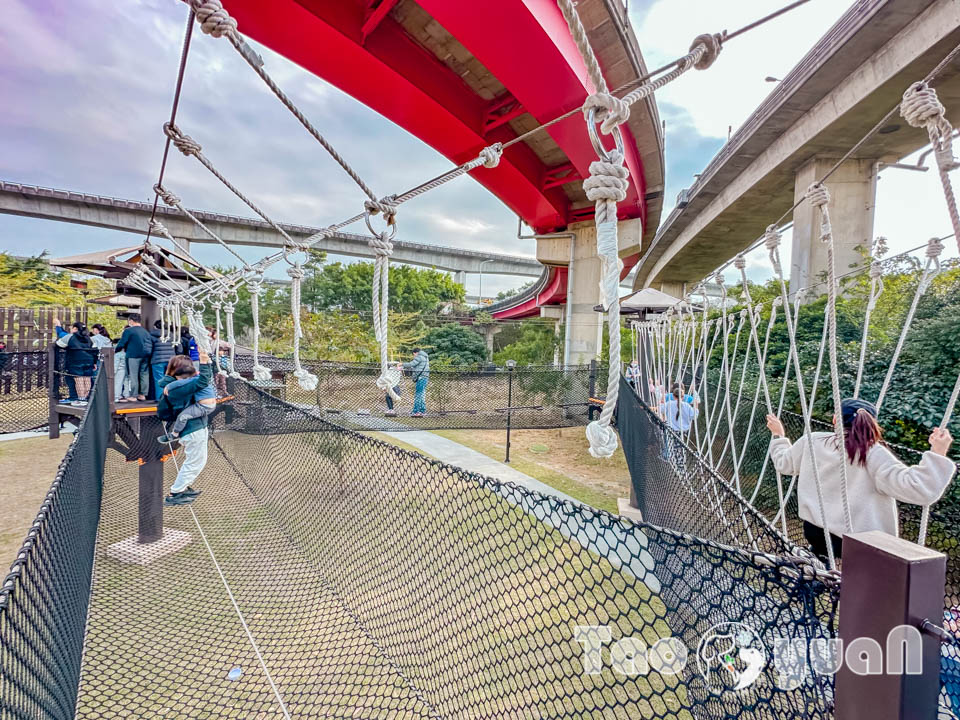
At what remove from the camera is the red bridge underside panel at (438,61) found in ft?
11.1

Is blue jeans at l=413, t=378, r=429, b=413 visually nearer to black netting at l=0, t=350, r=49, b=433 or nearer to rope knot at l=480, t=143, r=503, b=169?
black netting at l=0, t=350, r=49, b=433

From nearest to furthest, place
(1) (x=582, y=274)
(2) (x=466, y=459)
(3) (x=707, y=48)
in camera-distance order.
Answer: (3) (x=707, y=48) → (2) (x=466, y=459) → (1) (x=582, y=274)

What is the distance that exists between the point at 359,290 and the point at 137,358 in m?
18.6

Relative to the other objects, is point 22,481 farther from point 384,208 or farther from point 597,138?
point 597,138

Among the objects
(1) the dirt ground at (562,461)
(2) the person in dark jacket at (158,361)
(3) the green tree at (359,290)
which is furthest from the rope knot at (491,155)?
(3) the green tree at (359,290)

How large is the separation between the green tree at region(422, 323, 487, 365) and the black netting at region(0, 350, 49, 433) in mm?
13181

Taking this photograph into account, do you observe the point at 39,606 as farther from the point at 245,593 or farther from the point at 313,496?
the point at 313,496

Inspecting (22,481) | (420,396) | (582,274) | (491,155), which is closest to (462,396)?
(420,396)

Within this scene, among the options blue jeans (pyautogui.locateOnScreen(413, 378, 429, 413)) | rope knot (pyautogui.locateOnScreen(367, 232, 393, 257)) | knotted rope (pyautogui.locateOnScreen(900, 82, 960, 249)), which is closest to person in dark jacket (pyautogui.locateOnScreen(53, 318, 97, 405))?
blue jeans (pyautogui.locateOnScreen(413, 378, 429, 413))

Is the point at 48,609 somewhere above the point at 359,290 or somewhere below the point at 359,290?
below

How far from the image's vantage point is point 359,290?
22672 mm

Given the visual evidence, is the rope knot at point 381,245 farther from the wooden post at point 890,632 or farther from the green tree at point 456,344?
the green tree at point 456,344

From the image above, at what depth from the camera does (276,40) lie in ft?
12.0

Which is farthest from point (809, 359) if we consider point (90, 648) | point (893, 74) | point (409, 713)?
point (90, 648)
